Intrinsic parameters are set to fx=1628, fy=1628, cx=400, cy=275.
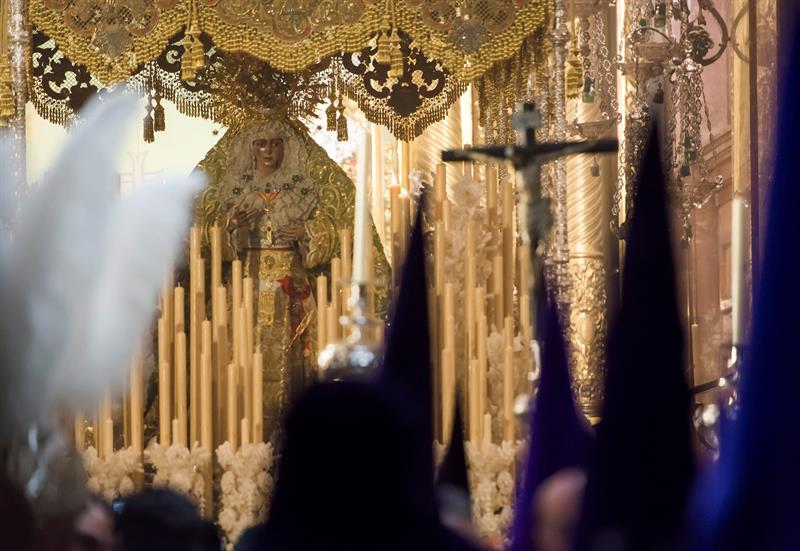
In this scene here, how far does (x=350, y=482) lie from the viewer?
2.08m

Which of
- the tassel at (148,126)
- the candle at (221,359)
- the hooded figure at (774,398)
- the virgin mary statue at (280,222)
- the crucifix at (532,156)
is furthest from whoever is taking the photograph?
the virgin mary statue at (280,222)

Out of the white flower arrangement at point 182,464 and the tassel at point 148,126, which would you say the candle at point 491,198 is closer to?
the white flower arrangement at point 182,464

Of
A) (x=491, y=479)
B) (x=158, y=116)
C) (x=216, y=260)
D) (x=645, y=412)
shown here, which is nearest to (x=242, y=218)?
(x=158, y=116)

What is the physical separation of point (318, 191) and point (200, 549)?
4651mm

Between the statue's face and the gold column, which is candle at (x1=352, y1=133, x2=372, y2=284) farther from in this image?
the gold column

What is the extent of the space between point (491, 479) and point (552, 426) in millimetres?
3174

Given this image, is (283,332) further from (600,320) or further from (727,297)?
(727,297)

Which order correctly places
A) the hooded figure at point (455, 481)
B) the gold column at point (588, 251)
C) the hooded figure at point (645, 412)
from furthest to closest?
the gold column at point (588, 251)
the hooded figure at point (455, 481)
the hooded figure at point (645, 412)

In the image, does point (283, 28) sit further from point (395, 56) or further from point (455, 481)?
point (455, 481)

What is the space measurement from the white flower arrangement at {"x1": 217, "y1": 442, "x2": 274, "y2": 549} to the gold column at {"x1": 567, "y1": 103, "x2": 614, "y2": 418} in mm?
3289

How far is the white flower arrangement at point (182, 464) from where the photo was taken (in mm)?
6023

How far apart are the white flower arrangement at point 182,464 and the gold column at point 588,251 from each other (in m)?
3.40

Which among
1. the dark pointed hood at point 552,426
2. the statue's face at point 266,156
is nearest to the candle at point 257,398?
the statue's face at point 266,156

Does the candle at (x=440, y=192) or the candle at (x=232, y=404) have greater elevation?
the candle at (x=440, y=192)
